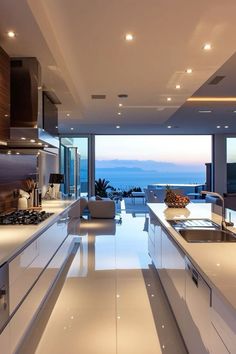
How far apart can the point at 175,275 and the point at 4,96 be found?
215cm

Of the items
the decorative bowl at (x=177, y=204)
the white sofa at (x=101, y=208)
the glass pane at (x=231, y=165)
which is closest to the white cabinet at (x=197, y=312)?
the decorative bowl at (x=177, y=204)

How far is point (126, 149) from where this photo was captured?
16531mm

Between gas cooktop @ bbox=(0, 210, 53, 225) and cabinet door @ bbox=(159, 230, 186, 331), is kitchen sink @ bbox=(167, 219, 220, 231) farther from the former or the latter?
gas cooktop @ bbox=(0, 210, 53, 225)

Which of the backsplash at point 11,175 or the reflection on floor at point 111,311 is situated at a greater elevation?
the backsplash at point 11,175

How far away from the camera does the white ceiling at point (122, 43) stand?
2.81 meters

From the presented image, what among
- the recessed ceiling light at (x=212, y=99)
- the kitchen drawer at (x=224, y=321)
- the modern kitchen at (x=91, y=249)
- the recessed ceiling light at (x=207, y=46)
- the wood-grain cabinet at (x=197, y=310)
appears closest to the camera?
the kitchen drawer at (x=224, y=321)

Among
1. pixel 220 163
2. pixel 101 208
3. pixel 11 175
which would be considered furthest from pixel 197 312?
pixel 220 163

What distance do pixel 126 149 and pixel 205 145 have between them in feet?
12.5

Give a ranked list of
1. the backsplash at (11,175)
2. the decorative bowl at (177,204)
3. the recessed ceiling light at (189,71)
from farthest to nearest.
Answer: the decorative bowl at (177,204)
the recessed ceiling light at (189,71)
the backsplash at (11,175)

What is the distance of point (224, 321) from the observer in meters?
1.54

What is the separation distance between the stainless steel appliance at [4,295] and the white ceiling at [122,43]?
1774mm

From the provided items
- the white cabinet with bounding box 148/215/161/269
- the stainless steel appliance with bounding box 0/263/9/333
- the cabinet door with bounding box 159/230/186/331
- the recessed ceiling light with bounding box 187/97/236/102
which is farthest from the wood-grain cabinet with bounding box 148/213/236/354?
the recessed ceiling light with bounding box 187/97/236/102

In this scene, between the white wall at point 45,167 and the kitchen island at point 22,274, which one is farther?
the white wall at point 45,167

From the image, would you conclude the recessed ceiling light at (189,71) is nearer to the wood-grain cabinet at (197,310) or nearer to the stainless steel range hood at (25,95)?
the stainless steel range hood at (25,95)
